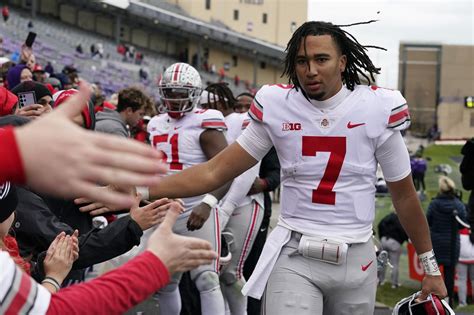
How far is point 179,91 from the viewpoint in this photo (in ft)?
20.1

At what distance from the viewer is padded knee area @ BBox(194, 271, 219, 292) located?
5.88 m

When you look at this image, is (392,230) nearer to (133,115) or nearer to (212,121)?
(133,115)

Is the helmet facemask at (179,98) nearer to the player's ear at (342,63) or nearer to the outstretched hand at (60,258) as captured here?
the player's ear at (342,63)

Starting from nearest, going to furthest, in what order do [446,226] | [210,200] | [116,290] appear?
[116,290] → [210,200] → [446,226]

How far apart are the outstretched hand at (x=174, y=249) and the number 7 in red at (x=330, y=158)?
1678 millimetres

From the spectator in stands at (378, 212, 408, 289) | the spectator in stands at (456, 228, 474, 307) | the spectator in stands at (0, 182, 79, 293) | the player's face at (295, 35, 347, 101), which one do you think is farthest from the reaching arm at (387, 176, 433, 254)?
the spectator in stands at (378, 212, 408, 289)

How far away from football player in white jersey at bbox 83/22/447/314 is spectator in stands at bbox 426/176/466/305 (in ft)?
17.8

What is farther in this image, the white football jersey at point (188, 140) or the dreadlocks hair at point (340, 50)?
the white football jersey at point (188, 140)

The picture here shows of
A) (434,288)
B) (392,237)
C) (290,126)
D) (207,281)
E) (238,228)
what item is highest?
(290,126)

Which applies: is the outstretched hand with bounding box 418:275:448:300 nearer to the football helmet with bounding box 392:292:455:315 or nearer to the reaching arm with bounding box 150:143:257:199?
the football helmet with bounding box 392:292:455:315

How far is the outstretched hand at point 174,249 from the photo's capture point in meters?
2.21

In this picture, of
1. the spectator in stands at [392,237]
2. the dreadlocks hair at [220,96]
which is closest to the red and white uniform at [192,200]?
the dreadlocks hair at [220,96]

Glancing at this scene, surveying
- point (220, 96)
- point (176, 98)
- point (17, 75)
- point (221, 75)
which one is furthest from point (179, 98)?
point (221, 75)

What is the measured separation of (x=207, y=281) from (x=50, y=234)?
2232 millimetres
